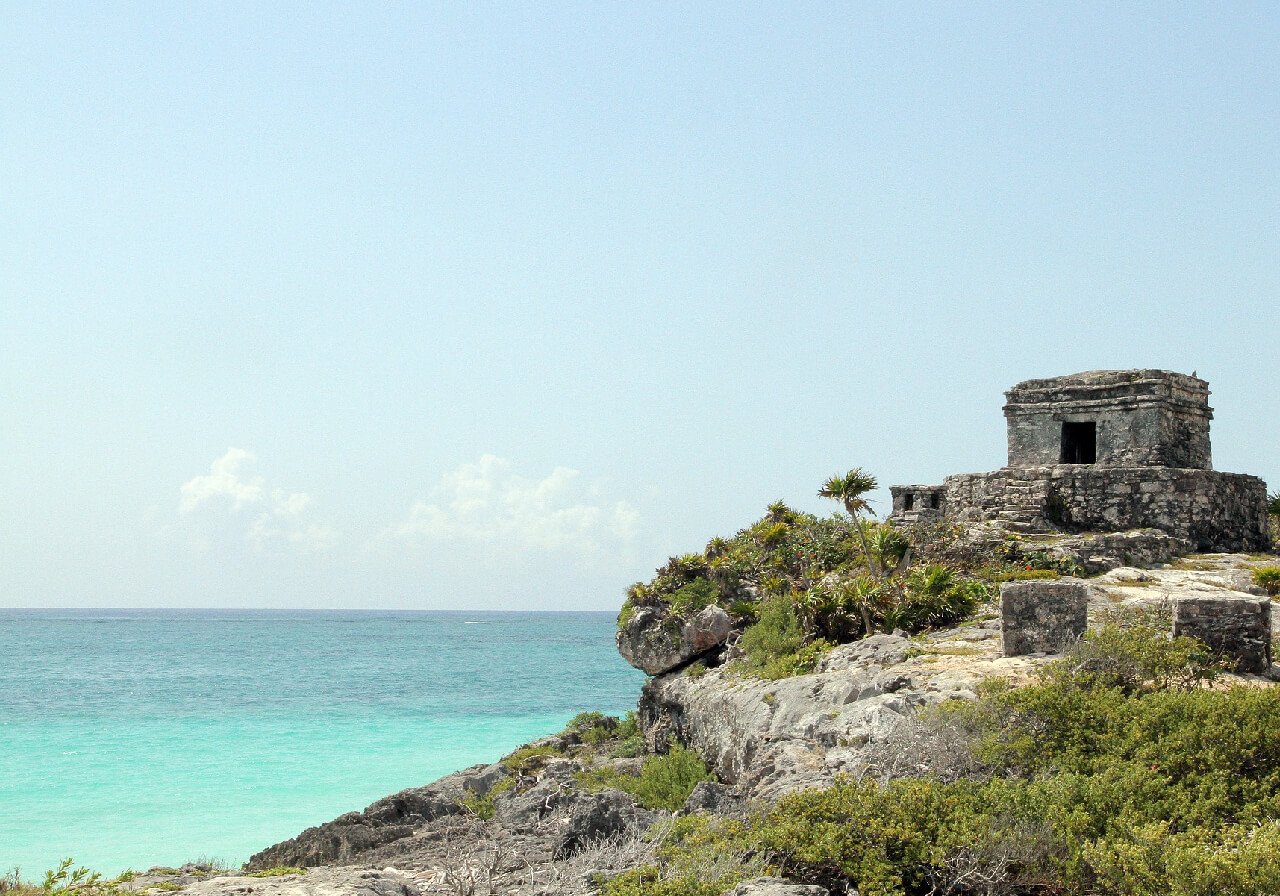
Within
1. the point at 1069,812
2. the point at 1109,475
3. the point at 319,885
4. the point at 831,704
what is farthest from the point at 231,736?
the point at 1069,812

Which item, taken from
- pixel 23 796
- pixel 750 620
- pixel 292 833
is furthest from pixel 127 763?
pixel 750 620

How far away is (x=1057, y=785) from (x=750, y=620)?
39.5ft

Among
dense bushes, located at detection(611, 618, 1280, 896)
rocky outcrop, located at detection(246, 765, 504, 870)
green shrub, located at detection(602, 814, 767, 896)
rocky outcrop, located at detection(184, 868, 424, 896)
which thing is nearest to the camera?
dense bushes, located at detection(611, 618, 1280, 896)

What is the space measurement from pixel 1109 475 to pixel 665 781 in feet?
35.4

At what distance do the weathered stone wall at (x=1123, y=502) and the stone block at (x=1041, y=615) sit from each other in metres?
7.42

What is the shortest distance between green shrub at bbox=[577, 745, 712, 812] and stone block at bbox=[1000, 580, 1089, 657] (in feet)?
16.1

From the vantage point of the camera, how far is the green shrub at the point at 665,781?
51.4ft

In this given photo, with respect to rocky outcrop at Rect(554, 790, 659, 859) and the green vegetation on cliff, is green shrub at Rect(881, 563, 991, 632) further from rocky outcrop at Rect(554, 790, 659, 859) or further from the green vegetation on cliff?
rocky outcrop at Rect(554, 790, 659, 859)

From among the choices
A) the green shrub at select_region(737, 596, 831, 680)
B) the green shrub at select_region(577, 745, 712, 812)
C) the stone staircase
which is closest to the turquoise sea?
the green shrub at select_region(577, 745, 712, 812)

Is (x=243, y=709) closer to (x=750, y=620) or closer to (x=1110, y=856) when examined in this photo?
(x=750, y=620)

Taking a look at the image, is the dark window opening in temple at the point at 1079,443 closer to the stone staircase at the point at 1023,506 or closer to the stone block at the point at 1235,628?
the stone staircase at the point at 1023,506

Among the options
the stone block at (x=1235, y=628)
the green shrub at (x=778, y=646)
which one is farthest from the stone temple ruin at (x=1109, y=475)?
the stone block at (x=1235, y=628)

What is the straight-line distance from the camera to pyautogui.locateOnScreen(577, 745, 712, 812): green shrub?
1567 cm

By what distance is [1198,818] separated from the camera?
748 centimetres
